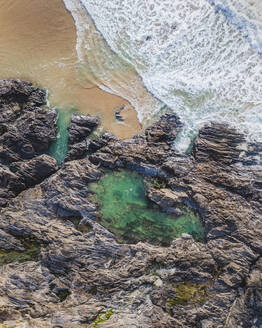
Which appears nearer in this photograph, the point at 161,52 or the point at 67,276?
the point at 67,276

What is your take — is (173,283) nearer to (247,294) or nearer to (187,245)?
(187,245)

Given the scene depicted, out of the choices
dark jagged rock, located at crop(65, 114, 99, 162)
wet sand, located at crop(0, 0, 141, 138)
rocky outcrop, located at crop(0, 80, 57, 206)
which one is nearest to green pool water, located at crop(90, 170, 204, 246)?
dark jagged rock, located at crop(65, 114, 99, 162)

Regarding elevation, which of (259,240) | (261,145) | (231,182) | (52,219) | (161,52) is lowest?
(52,219)

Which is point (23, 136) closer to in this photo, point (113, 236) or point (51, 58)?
point (51, 58)

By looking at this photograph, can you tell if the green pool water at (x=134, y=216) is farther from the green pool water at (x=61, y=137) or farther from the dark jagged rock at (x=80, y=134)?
the green pool water at (x=61, y=137)

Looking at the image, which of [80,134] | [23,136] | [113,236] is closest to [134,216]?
[113,236]

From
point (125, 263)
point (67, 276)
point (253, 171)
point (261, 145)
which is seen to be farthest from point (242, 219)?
point (67, 276)

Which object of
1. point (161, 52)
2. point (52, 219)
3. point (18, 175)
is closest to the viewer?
point (52, 219)
